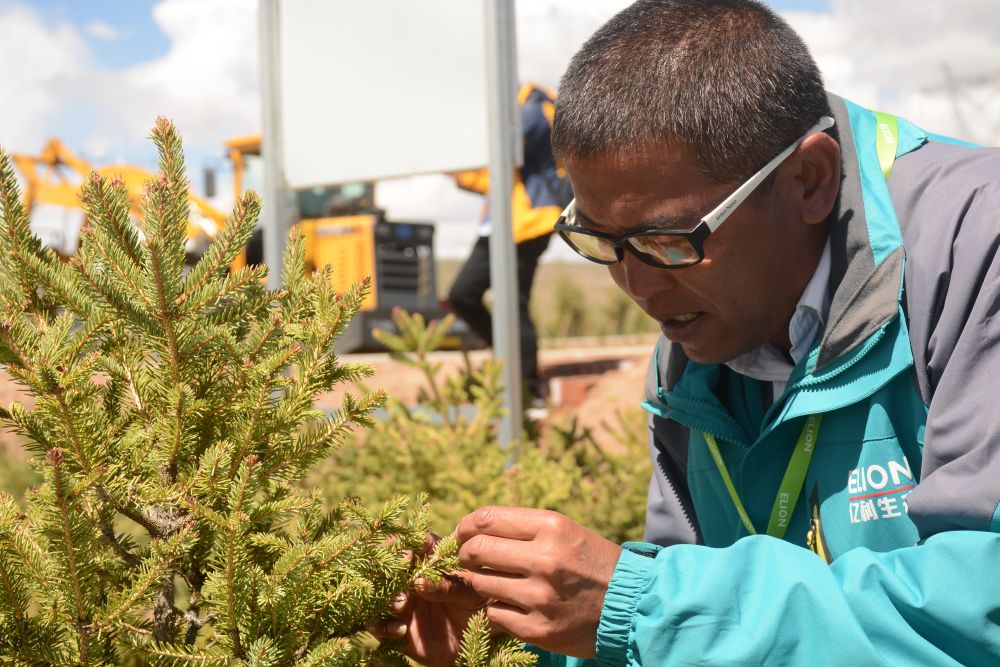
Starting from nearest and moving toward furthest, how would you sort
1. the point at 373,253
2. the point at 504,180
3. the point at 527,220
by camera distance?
1. the point at 504,180
2. the point at 527,220
3. the point at 373,253

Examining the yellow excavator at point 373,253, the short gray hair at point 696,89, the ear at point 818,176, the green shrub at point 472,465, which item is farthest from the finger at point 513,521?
the yellow excavator at point 373,253

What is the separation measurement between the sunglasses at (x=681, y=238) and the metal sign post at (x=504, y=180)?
8.28 feet

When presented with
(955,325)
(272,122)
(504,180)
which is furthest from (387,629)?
(272,122)

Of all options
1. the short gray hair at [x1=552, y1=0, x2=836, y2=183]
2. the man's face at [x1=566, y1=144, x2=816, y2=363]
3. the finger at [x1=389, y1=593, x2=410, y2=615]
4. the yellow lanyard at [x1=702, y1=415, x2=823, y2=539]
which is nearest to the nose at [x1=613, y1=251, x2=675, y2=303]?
the man's face at [x1=566, y1=144, x2=816, y2=363]

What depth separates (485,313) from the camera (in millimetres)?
7207

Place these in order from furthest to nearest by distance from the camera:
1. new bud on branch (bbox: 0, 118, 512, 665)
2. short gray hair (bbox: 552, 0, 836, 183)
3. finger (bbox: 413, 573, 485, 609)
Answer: short gray hair (bbox: 552, 0, 836, 183), finger (bbox: 413, 573, 485, 609), new bud on branch (bbox: 0, 118, 512, 665)

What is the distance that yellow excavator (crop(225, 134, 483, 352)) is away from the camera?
376 inches

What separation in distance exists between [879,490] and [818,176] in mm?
580

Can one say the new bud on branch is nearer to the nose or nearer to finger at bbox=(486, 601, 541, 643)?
finger at bbox=(486, 601, 541, 643)

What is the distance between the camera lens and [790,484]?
1851 millimetres

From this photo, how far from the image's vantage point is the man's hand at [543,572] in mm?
1405

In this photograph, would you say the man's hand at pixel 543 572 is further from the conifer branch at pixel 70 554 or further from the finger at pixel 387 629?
the conifer branch at pixel 70 554

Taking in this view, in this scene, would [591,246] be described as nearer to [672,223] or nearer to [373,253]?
[672,223]

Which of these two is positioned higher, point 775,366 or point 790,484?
point 775,366
